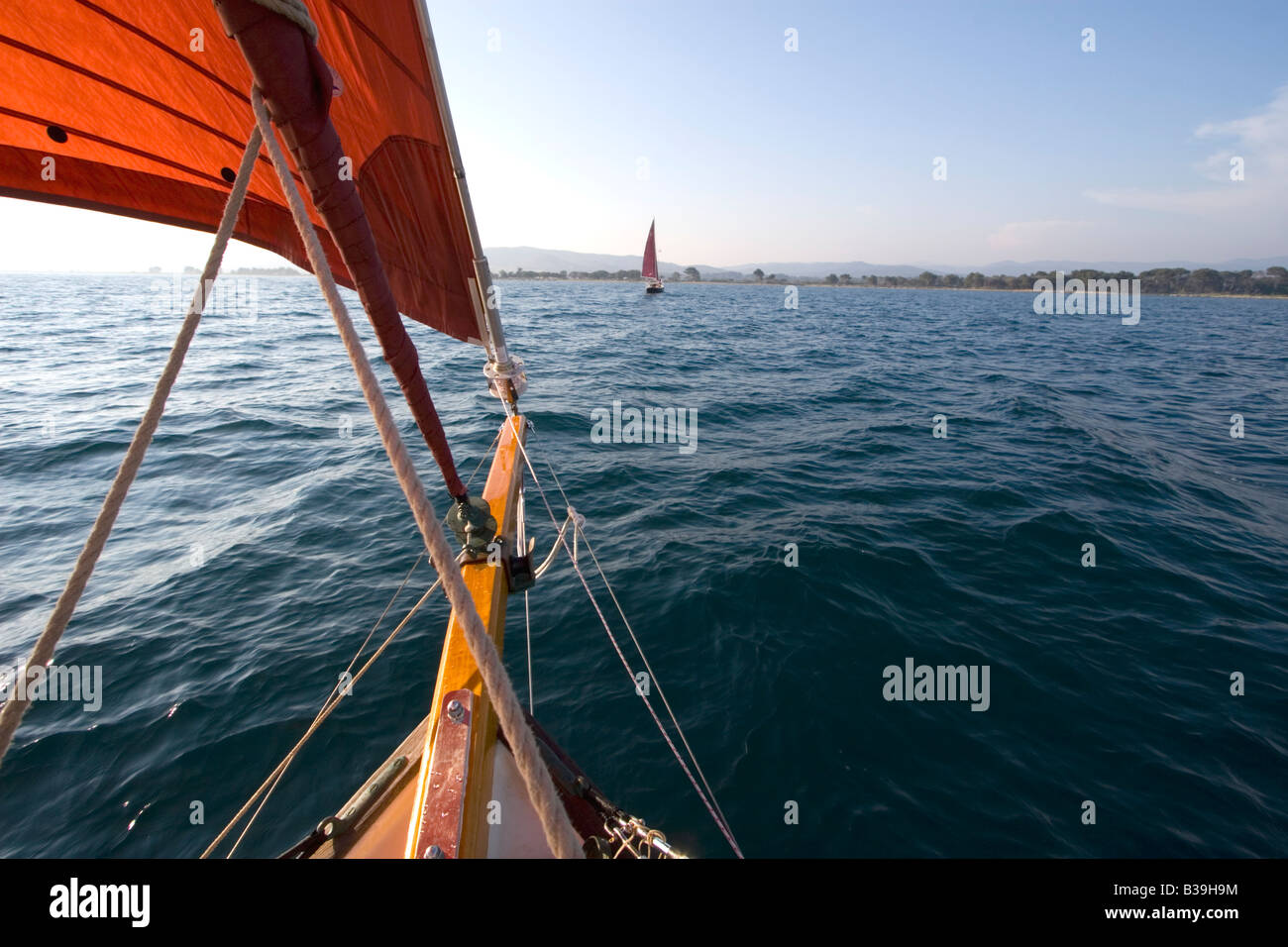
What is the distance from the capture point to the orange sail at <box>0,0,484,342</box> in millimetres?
3035

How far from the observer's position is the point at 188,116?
369 centimetres

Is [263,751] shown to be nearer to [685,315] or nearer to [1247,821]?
[1247,821]

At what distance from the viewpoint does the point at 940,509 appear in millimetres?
10227

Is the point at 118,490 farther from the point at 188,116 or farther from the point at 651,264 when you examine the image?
the point at 651,264

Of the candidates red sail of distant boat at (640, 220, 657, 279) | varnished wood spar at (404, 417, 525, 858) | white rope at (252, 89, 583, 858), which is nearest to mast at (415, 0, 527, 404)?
varnished wood spar at (404, 417, 525, 858)

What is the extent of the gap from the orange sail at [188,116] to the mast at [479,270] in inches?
2.4
